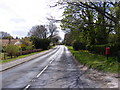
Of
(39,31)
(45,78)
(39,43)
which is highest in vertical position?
(39,31)

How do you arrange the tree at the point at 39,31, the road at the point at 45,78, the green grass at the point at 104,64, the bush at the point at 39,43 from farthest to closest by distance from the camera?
the tree at the point at 39,31 → the bush at the point at 39,43 → the green grass at the point at 104,64 → the road at the point at 45,78

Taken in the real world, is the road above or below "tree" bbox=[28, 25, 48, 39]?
below

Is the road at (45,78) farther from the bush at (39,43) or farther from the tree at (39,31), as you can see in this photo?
the tree at (39,31)

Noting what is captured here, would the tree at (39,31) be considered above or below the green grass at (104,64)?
above

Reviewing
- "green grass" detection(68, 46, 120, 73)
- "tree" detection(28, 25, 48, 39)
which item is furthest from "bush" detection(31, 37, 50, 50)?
"green grass" detection(68, 46, 120, 73)

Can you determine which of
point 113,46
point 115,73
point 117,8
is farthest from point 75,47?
point 115,73

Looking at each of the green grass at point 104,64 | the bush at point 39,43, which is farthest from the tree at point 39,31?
the green grass at point 104,64

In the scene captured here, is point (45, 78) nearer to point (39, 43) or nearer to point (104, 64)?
point (104, 64)

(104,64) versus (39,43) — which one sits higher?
(39,43)

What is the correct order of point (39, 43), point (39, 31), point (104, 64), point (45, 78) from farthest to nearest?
point (39, 31) < point (39, 43) < point (104, 64) < point (45, 78)

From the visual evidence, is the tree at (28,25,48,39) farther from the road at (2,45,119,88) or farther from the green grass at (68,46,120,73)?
the road at (2,45,119,88)

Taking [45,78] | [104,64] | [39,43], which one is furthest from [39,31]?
[45,78]

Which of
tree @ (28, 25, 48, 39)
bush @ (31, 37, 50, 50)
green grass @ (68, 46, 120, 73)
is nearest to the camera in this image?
green grass @ (68, 46, 120, 73)

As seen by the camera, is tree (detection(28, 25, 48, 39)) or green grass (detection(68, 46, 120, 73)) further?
tree (detection(28, 25, 48, 39))
